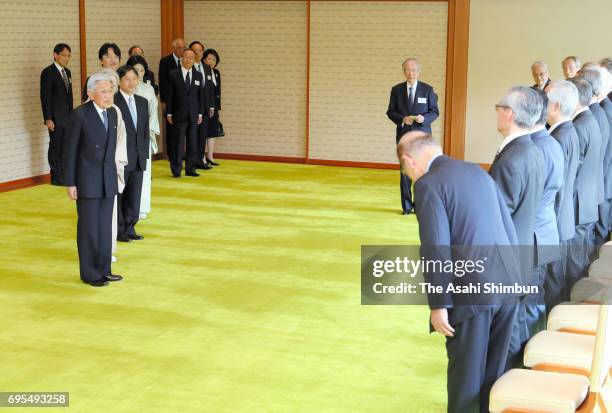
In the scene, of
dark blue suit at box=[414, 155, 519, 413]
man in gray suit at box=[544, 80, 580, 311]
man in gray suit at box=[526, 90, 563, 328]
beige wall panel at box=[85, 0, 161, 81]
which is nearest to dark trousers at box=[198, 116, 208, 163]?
beige wall panel at box=[85, 0, 161, 81]

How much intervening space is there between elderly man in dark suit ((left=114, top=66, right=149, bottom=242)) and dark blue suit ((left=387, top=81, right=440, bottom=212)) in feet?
10.9

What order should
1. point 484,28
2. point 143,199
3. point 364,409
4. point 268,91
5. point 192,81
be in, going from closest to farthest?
point 364,409
point 143,199
point 192,81
point 484,28
point 268,91

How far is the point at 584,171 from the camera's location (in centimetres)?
716

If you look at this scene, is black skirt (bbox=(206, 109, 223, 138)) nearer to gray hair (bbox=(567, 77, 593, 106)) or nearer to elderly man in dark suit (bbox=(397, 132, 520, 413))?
gray hair (bbox=(567, 77, 593, 106))

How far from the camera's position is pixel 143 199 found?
34.2ft

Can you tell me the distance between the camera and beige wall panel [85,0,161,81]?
1380 centimetres

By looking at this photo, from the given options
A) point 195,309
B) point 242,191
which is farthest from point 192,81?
point 195,309

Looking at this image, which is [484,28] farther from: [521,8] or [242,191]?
[242,191]

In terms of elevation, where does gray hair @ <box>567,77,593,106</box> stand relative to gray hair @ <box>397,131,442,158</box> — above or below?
above

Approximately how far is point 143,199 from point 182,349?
4.49 metres

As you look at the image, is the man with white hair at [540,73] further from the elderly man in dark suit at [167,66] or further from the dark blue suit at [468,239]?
the dark blue suit at [468,239]

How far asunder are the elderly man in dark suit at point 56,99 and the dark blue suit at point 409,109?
4.50 meters

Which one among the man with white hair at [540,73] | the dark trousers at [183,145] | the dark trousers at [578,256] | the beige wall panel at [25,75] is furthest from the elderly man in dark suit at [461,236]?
the dark trousers at [183,145]

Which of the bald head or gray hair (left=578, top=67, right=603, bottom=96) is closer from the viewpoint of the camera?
the bald head
